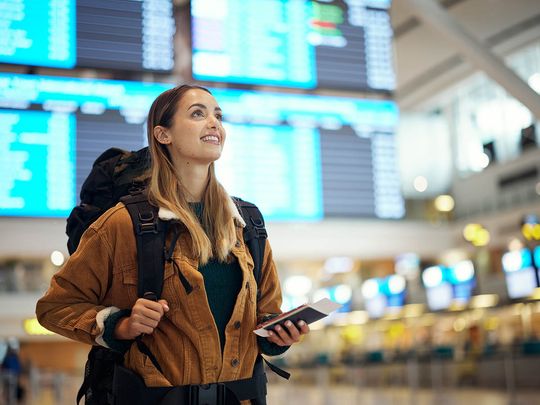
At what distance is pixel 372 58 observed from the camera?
7.62m

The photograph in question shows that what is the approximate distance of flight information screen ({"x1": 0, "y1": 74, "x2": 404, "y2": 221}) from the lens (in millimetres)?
6367

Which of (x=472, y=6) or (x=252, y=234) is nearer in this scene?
(x=252, y=234)

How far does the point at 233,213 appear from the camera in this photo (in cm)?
232

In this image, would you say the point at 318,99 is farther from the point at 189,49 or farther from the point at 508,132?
the point at 508,132

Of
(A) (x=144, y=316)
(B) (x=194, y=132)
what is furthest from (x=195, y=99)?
(A) (x=144, y=316)

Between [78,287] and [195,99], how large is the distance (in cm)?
66

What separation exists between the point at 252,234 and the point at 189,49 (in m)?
4.79

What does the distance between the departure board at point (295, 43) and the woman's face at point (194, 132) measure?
4526mm

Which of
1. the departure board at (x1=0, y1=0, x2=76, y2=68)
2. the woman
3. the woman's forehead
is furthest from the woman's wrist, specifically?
the departure board at (x1=0, y1=0, x2=76, y2=68)

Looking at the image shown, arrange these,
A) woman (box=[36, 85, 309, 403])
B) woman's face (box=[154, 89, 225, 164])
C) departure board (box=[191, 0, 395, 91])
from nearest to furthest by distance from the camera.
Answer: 1. woman (box=[36, 85, 309, 403])
2. woman's face (box=[154, 89, 225, 164])
3. departure board (box=[191, 0, 395, 91])

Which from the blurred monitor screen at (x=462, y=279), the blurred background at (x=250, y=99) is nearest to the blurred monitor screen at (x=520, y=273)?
the blurred monitor screen at (x=462, y=279)

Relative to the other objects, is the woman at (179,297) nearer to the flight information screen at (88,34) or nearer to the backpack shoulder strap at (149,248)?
the backpack shoulder strap at (149,248)

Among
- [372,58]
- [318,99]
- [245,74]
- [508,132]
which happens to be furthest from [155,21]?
[508,132]

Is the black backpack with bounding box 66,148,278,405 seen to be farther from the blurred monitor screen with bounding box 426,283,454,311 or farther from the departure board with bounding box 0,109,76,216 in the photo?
the blurred monitor screen with bounding box 426,283,454,311
